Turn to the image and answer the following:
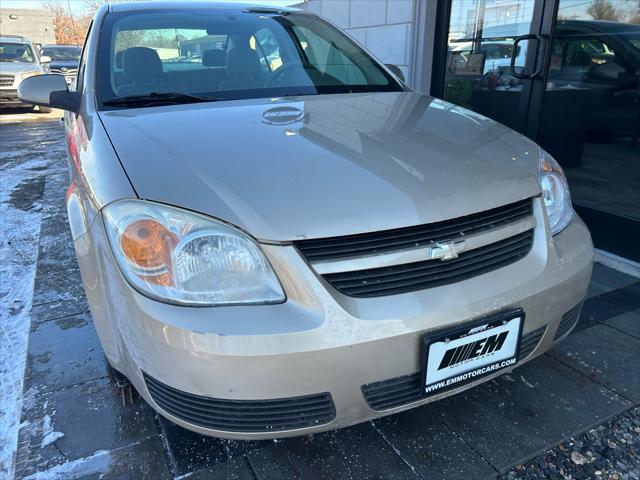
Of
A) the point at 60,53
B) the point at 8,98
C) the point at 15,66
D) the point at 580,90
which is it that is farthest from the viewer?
the point at 60,53

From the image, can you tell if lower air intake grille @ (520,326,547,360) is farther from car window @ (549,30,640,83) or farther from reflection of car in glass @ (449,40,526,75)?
reflection of car in glass @ (449,40,526,75)

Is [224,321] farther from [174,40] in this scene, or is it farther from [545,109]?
[545,109]

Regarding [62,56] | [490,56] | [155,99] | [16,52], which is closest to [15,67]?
[16,52]

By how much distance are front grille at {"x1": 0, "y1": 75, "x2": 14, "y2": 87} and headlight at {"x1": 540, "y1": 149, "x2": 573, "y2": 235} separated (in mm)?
11332

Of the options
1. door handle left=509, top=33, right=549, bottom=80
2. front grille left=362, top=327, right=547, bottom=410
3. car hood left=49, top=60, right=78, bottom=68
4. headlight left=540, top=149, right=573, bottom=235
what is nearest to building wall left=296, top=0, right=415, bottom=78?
door handle left=509, top=33, right=549, bottom=80

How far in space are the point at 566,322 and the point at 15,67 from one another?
1194cm

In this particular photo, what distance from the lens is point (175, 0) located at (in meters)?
2.52

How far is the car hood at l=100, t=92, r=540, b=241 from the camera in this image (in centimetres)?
125

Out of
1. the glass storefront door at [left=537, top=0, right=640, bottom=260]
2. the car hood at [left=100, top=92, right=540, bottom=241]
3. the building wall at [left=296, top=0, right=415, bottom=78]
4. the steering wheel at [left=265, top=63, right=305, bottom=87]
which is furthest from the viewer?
the building wall at [left=296, top=0, right=415, bottom=78]

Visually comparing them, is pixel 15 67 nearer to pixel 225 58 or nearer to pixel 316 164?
pixel 225 58

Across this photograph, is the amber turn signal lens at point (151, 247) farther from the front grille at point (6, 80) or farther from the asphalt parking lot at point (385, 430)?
the front grille at point (6, 80)

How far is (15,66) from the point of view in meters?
10.2

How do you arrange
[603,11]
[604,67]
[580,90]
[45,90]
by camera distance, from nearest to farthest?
[45,90] → [603,11] → [604,67] → [580,90]

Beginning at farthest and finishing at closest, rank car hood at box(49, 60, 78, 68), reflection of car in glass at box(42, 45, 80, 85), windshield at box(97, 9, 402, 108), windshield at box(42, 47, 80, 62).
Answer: windshield at box(42, 47, 80, 62) < reflection of car in glass at box(42, 45, 80, 85) < car hood at box(49, 60, 78, 68) < windshield at box(97, 9, 402, 108)
